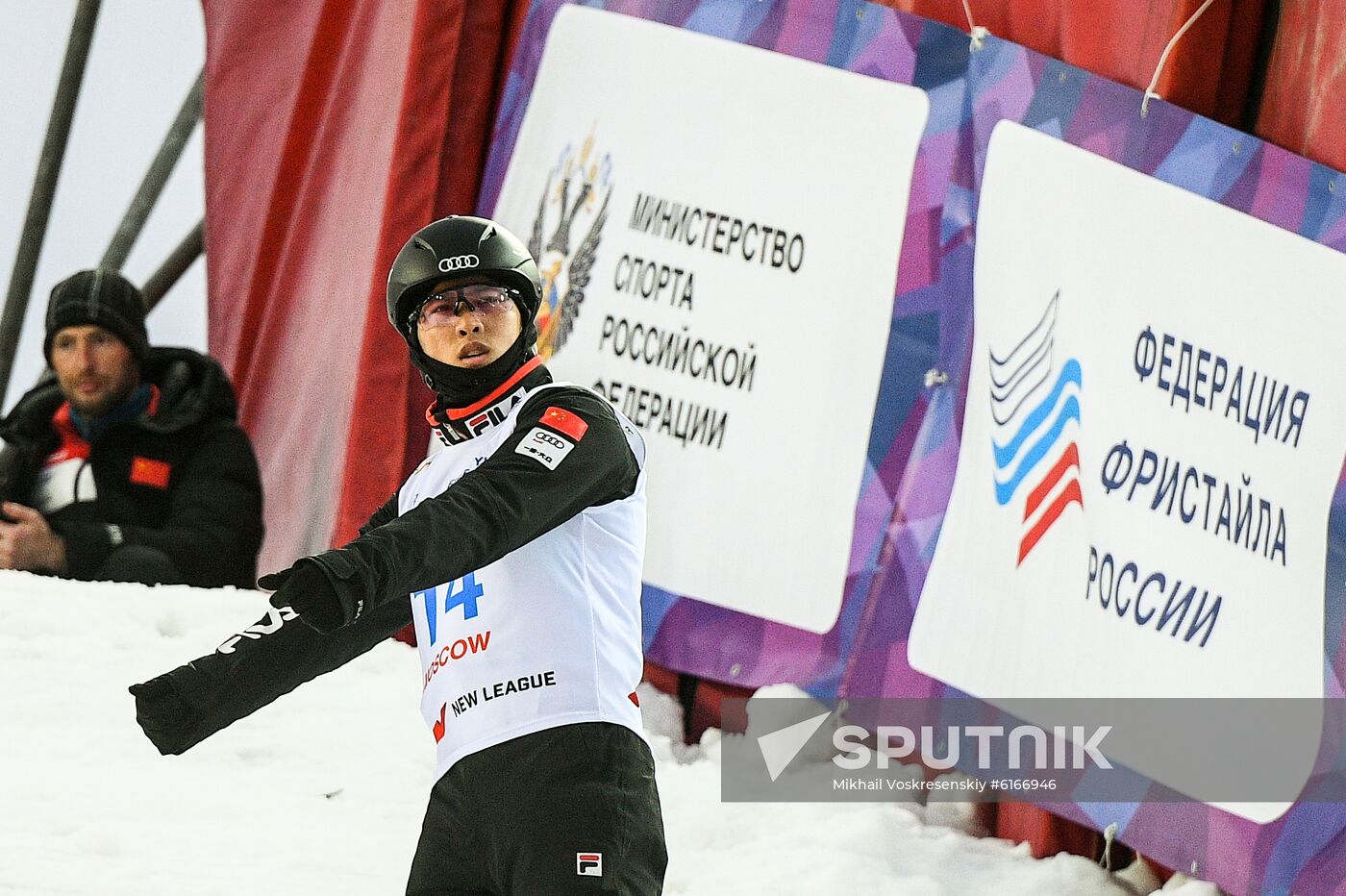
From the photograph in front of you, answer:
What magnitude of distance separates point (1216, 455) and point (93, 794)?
2.39 m

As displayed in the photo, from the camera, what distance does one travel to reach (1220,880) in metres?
3.58

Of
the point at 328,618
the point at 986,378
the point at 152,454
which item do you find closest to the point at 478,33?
the point at 152,454

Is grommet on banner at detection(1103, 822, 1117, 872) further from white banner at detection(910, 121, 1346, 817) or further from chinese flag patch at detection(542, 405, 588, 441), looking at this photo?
chinese flag patch at detection(542, 405, 588, 441)

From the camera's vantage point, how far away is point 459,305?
2.70 m

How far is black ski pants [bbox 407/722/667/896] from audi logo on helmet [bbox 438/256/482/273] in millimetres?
Answer: 692

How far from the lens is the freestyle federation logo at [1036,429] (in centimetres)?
391

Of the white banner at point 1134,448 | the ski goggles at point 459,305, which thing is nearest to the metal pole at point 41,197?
the white banner at point 1134,448

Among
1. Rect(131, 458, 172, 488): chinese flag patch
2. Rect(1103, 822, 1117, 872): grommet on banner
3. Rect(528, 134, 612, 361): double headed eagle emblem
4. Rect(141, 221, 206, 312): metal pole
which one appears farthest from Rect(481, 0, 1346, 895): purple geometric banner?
Rect(141, 221, 206, 312): metal pole

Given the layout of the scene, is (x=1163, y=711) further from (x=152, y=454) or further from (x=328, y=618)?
(x=152, y=454)

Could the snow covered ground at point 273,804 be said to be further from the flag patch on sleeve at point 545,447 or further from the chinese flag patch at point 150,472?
the flag patch on sleeve at point 545,447

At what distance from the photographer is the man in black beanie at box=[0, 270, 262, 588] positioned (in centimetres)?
493

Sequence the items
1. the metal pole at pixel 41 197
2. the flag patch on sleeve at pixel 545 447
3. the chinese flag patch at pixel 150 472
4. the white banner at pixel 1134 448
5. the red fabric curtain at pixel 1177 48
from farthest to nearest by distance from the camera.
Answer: the metal pole at pixel 41 197 → the chinese flag patch at pixel 150 472 → the red fabric curtain at pixel 1177 48 → the white banner at pixel 1134 448 → the flag patch on sleeve at pixel 545 447

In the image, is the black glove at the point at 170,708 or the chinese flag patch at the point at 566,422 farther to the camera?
the chinese flag patch at the point at 566,422

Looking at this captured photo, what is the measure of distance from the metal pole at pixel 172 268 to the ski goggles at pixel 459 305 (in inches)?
212
